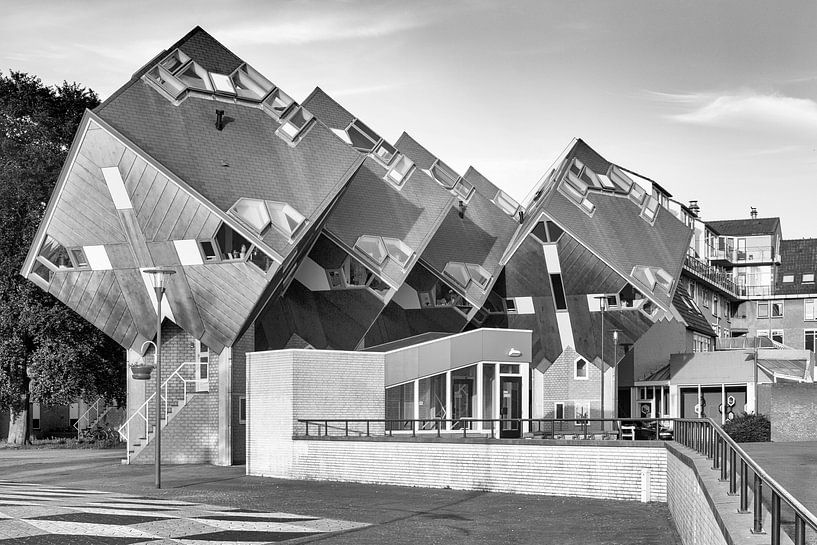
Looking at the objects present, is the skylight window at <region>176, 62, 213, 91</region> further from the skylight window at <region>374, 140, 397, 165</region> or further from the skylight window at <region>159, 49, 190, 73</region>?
the skylight window at <region>374, 140, 397, 165</region>

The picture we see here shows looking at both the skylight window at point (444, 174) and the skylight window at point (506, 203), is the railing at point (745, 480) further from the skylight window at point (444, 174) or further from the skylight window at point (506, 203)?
the skylight window at point (506, 203)

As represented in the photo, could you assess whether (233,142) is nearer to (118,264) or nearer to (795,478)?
(118,264)

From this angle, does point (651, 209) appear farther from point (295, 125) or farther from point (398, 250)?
point (295, 125)

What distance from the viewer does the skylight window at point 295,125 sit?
40.4 meters

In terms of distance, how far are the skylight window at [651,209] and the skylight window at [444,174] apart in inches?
394

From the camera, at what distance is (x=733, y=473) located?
1130 centimetres

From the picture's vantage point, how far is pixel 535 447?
26500 millimetres

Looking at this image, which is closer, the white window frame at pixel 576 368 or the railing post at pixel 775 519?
the railing post at pixel 775 519

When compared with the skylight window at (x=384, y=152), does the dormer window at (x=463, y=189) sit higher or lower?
lower

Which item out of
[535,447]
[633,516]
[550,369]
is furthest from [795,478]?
[550,369]

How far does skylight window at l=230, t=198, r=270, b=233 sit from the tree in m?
17.7

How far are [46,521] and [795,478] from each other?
41.8 feet

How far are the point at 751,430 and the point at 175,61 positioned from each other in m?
24.9

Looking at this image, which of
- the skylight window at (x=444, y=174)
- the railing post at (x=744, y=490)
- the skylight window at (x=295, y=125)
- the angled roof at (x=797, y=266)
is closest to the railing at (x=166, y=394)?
the skylight window at (x=295, y=125)
